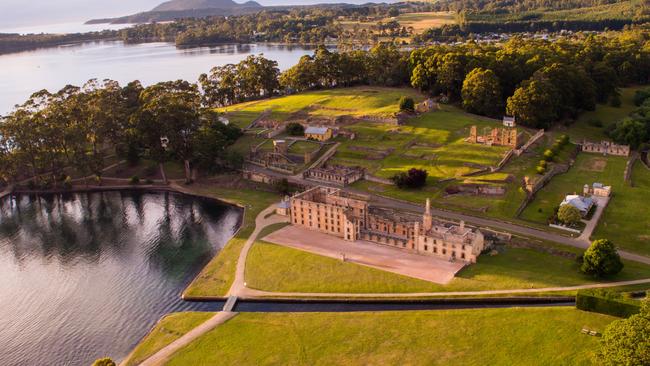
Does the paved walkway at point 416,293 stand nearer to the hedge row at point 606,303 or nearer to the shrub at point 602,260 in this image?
the shrub at point 602,260

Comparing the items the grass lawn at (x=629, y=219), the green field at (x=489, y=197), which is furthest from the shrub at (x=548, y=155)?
the grass lawn at (x=629, y=219)

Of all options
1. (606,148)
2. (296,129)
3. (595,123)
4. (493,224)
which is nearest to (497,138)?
(606,148)

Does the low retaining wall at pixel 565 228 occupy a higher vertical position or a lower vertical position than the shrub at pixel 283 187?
lower

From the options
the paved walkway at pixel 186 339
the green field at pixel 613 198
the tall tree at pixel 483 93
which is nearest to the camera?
the paved walkway at pixel 186 339

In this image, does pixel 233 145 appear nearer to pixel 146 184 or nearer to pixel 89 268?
pixel 146 184

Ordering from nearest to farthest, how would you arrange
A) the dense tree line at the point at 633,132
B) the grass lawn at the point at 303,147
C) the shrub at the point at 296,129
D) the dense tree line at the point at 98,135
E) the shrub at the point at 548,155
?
the shrub at the point at 548,155
the dense tree line at the point at 633,132
the dense tree line at the point at 98,135
the grass lawn at the point at 303,147
the shrub at the point at 296,129

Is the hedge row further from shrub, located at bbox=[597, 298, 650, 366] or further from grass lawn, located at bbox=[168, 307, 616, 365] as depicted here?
shrub, located at bbox=[597, 298, 650, 366]
